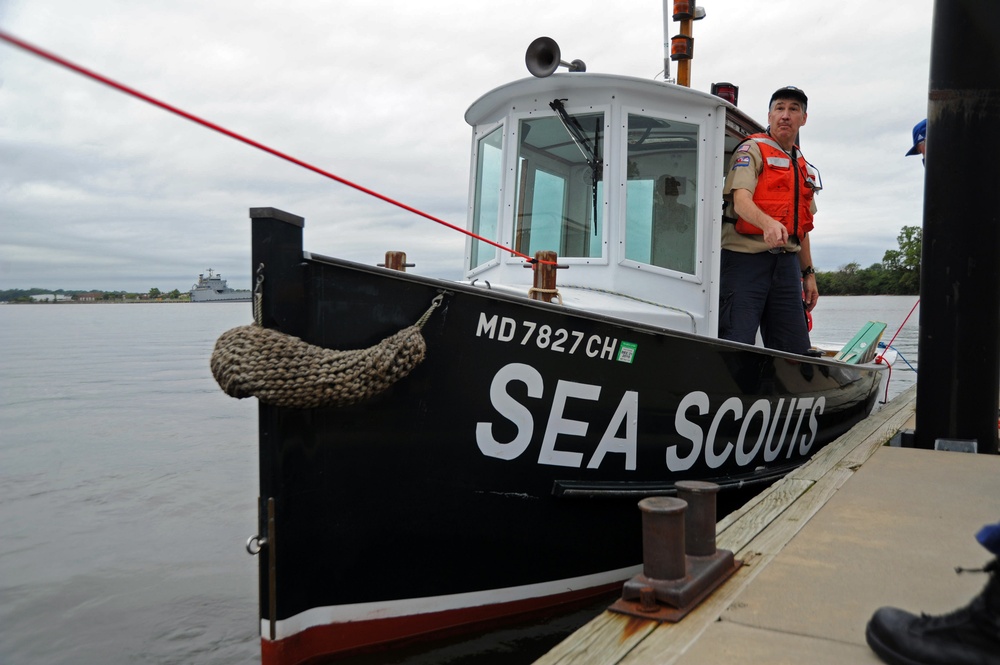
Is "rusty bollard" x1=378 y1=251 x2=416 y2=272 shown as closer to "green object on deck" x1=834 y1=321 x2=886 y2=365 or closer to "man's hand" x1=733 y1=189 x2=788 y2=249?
"man's hand" x1=733 y1=189 x2=788 y2=249

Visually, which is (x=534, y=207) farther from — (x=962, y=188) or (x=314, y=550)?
(x=314, y=550)

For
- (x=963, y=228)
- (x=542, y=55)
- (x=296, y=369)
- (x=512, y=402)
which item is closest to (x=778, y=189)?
(x=963, y=228)

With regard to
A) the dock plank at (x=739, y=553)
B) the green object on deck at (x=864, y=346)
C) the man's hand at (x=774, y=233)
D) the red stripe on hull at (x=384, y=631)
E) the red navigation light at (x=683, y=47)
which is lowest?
the red stripe on hull at (x=384, y=631)

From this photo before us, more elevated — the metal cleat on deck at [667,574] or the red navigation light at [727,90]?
the red navigation light at [727,90]

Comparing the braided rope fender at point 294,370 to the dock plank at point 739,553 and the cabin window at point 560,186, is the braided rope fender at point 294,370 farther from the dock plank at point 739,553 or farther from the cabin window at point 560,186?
the cabin window at point 560,186

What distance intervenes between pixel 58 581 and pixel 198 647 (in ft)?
5.34

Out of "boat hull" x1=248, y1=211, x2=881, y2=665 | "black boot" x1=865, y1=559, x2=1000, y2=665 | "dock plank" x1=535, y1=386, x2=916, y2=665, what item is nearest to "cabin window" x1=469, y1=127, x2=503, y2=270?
"boat hull" x1=248, y1=211, x2=881, y2=665

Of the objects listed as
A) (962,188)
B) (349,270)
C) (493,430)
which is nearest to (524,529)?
(493,430)

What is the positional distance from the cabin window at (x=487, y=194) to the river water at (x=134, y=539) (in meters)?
2.42

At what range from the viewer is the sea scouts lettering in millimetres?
3012

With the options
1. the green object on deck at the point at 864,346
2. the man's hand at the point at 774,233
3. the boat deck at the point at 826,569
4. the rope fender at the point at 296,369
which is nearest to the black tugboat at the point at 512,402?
the rope fender at the point at 296,369

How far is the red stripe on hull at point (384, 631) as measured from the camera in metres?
2.70

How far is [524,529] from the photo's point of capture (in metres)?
3.21

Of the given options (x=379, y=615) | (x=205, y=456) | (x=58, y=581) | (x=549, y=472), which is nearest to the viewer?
(x=379, y=615)
